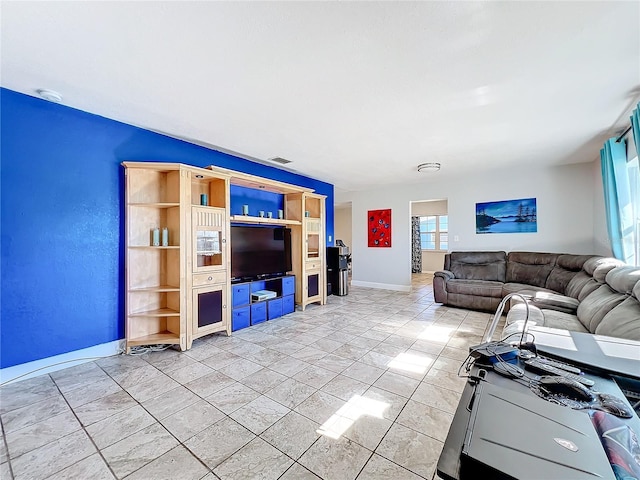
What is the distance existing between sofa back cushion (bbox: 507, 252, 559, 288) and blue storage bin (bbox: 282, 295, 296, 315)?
152 inches

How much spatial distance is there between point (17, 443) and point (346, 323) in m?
3.25

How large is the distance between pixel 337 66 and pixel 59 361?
12.1 feet

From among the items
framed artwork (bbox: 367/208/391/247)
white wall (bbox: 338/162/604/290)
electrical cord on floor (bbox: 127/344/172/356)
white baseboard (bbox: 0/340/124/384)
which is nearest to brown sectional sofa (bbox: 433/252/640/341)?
white wall (bbox: 338/162/604/290)

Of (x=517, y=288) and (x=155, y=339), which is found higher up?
(x=517, y=288)

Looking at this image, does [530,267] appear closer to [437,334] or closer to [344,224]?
[437,334]

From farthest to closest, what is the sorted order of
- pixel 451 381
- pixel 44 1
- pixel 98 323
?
pixel 98 323
pixel 451 381
pixel 44 1

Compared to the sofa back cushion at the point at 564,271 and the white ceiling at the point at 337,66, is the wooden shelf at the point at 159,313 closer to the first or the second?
the white ceiling at the point at 337,66

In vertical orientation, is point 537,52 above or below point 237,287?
above

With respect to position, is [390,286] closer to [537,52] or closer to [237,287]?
[237,287]

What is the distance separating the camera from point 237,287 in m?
3.78

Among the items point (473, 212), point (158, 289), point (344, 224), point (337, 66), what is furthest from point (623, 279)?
point (344, 224)

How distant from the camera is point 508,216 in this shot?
5.21m

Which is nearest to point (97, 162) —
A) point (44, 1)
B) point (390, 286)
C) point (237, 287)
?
point (44, 1)

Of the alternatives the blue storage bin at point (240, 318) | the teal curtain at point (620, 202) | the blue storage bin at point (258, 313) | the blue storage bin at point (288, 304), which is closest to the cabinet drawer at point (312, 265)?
the blue storage bin at point (288, 304)
